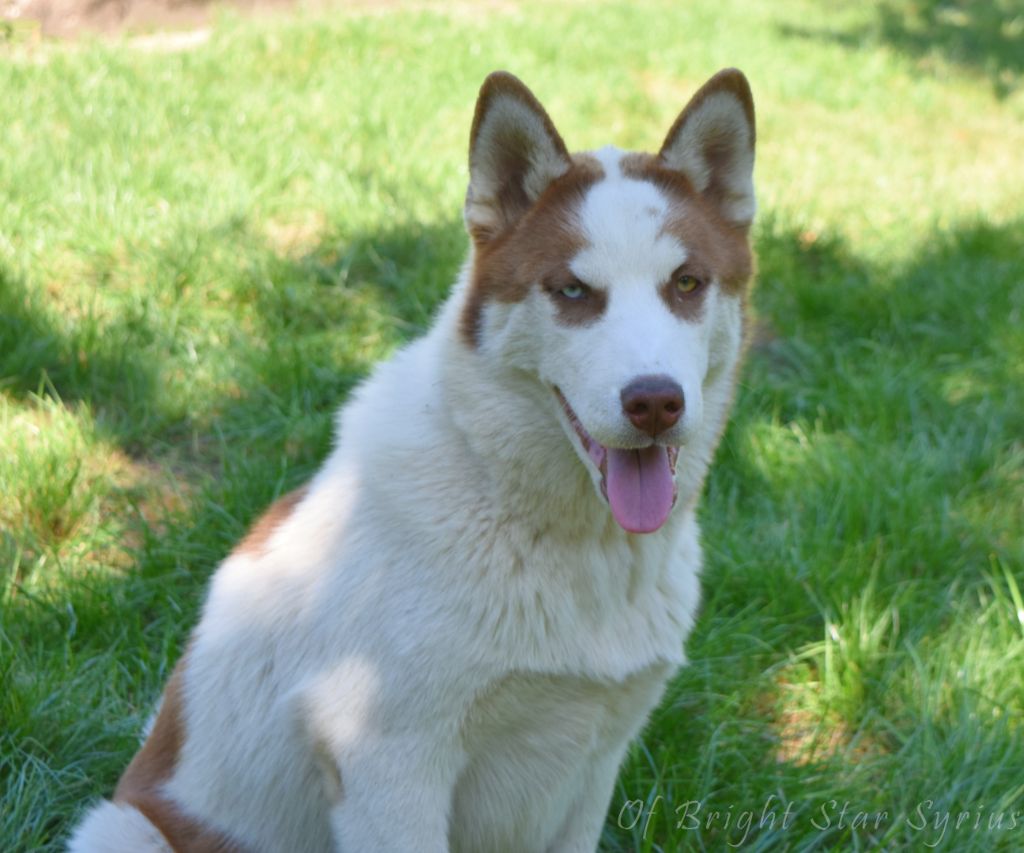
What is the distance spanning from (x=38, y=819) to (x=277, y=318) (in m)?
2.11

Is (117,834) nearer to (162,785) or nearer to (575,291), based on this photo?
(162,785)

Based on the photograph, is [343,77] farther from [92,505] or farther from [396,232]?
[92,505]

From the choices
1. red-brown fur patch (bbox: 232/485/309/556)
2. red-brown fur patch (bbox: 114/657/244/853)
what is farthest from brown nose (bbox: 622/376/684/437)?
red-brown fur patch (bbox: 114/657/244/853)

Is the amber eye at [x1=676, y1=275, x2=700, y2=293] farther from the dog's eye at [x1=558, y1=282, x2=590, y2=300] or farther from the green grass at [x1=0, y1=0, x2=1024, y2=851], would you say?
the green grass at [x1=0, y1=0, x2=1024, y2=851]

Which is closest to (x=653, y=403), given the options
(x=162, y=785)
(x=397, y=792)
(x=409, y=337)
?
(x=397, y=792)

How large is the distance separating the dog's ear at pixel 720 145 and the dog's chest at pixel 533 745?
1.02 m

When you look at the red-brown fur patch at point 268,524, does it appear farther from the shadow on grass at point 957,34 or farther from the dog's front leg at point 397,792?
the shadow on grass at point 957,34

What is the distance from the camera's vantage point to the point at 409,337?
4.18 metres

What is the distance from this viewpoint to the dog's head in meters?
2.09

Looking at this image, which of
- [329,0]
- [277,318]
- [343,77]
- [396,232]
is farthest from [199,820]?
[329,0]

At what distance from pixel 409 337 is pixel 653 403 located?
7.48 ft

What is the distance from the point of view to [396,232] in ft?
15.4

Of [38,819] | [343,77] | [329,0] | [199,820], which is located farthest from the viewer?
[329,0]

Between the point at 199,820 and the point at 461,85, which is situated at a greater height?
the point at 461,85
